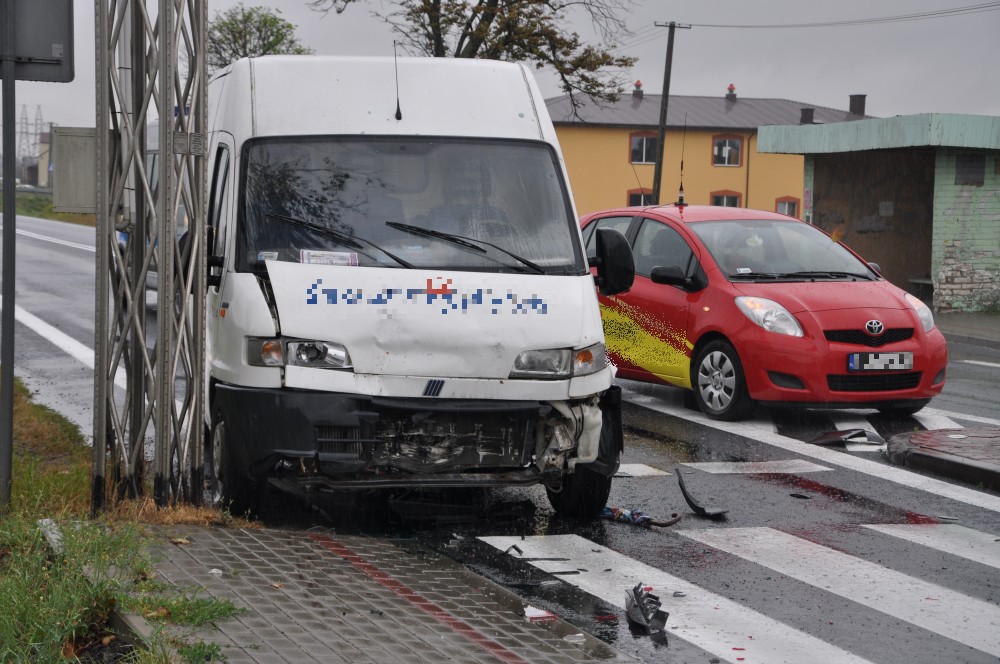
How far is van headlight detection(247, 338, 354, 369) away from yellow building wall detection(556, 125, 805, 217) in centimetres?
5686

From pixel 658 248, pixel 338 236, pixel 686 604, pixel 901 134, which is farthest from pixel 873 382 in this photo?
pixel 901 134

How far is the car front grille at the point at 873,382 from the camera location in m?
10.1

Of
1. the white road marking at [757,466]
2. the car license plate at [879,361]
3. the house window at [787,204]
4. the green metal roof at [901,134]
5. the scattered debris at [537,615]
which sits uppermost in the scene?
the green metal roof at [901,134]

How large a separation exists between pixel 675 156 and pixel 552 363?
61.0 metres

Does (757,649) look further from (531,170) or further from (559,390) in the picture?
(531,170)

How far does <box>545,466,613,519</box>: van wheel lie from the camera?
7.07m

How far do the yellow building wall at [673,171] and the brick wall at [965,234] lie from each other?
129 feet

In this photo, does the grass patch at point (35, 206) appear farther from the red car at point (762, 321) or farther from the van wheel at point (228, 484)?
the van wheel at point (228, 484)

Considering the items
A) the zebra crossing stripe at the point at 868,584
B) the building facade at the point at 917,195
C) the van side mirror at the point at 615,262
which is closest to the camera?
the zebra crossing stripe at the point at 868,584

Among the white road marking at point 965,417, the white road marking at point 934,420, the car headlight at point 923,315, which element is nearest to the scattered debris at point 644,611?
the white road marking at point 934,420

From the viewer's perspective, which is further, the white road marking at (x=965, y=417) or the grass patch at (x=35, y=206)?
the grass patch at (x=35, y=206)

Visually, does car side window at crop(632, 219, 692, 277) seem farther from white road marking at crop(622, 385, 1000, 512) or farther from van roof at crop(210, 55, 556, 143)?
van roof at crop(210, 55, 556, 143)

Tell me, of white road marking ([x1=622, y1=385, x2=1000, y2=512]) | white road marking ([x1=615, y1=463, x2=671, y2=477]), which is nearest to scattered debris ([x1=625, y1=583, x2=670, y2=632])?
white road marking ([x1=615, y1=463, x2=671, y2=477])

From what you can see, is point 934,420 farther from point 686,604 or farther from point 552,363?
point 686,604
